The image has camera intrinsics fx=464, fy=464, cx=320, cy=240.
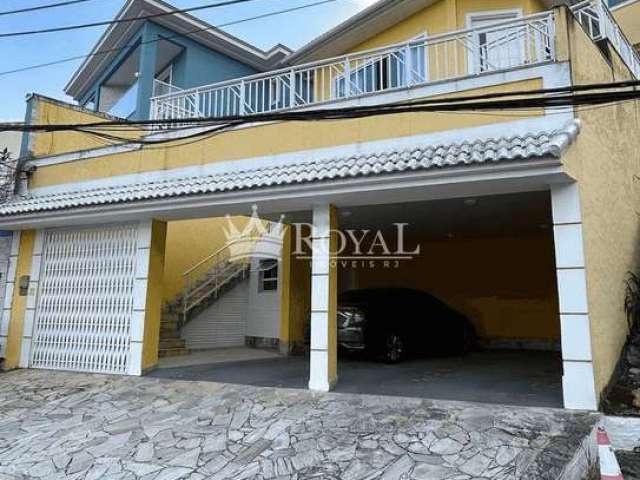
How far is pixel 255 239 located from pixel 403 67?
591 centimetres

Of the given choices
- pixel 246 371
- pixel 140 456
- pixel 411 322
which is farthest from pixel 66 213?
pixel 411 322

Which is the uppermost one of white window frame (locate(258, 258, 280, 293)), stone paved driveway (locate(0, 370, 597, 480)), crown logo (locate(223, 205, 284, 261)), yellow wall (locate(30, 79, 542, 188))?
yellow wall (locate(30, 79, 542, 188))

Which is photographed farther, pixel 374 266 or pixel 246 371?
pixel 374 266

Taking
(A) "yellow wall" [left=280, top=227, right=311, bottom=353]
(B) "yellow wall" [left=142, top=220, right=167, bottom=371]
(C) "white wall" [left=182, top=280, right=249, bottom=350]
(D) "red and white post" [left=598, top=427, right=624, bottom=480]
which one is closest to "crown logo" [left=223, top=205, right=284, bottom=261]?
(A) "yellow wall" [left=280, top=227, right=311, bottom=353]

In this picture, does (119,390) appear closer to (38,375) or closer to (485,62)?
(38,375)

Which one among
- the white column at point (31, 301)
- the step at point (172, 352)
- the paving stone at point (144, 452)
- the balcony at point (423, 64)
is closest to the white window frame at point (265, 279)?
the step at point (172, 352)

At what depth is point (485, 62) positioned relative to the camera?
763cm

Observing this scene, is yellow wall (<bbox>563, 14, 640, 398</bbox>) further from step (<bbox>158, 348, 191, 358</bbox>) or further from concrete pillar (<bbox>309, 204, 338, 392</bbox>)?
step (<bbox>158, 348, 191, 358</bbox>)

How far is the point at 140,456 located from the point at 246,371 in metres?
3.44

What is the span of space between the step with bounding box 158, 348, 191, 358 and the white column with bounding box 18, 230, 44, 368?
8.23 ft

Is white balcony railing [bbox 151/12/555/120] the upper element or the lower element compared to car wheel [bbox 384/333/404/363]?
upper

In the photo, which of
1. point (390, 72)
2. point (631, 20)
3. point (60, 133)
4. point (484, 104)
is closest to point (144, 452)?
point (484, 104)

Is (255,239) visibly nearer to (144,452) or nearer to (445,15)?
(445,15)

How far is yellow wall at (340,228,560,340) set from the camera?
11289 millimetres
